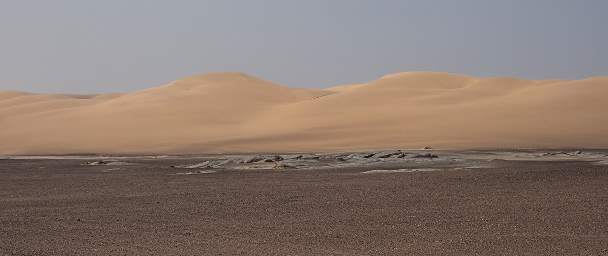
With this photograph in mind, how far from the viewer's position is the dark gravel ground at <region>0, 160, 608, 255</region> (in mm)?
11734

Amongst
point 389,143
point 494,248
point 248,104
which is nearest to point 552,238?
point 494,248

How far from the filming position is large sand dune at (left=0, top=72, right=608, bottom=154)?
63.8m

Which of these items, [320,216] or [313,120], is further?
[313,120]

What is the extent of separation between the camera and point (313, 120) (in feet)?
265

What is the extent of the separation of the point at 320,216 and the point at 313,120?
65.5 meters

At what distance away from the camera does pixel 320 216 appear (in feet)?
50.2

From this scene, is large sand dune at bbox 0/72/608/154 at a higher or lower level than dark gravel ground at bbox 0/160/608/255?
higher

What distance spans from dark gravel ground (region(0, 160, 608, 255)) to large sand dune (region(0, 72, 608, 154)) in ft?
114

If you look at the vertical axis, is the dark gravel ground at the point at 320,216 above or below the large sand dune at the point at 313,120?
below

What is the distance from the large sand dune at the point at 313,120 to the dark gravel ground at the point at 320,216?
34.9 m

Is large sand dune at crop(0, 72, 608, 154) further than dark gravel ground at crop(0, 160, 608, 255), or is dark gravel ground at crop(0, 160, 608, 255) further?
large sand dune at crop(0, 72, 608, 154)

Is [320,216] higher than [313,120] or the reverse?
the reverse

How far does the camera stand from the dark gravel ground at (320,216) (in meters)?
11.7

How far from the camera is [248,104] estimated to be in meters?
98.6
